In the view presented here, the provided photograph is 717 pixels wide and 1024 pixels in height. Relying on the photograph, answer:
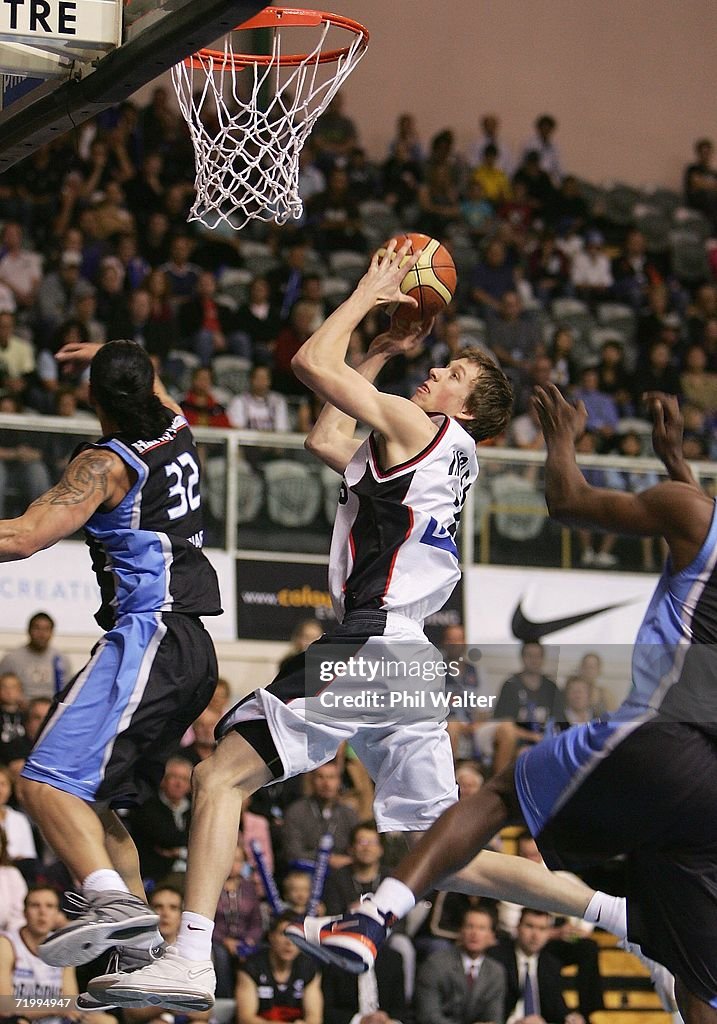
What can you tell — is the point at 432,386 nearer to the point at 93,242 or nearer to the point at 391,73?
the point at 93,242

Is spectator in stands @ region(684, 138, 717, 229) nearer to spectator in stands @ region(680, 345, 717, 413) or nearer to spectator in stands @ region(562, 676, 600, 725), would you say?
spectator in stands @ region(680, 345, 717, 413)

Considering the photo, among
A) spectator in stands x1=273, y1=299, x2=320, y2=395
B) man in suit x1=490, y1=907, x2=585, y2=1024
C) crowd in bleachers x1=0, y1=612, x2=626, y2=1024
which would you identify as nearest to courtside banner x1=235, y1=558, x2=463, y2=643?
crowd in bleachers x1=0, y1=612, x2=626, y2=1024

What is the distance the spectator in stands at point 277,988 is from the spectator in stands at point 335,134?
1026cm

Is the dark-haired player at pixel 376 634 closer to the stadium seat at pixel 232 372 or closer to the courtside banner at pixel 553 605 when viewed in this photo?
the courtside banner at pixel 553 605

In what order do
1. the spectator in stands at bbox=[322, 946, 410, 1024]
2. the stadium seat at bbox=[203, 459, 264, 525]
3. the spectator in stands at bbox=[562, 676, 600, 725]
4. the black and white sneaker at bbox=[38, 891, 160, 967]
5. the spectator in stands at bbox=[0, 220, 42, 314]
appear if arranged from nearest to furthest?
the black and white sneaker at bbox=[38, 891, 160, 967]
the spectator in stands at bbox=[322, 946, 410, 1024]
the spectator in stands at bbox=[562, 676, 600, 725]
the stadium seat at bbox=[203, 459, 264, 525]
the spectator in stands at bbox=[0, 220, 42, 314]

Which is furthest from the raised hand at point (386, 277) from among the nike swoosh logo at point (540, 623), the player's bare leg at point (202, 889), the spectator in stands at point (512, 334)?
the spectator in stands at point (512, 334)

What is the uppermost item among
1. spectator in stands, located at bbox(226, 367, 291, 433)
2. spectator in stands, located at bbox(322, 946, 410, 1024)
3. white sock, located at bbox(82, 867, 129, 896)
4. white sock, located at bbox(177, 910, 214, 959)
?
spectator in stands, located at bbox(226, 367, 291, 433)

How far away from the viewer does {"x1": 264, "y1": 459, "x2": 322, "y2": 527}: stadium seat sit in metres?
A: 12.3

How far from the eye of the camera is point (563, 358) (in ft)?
53.0

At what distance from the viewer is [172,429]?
6.20 metres

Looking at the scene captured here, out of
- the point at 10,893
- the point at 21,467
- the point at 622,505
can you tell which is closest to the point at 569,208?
the point at 21,467

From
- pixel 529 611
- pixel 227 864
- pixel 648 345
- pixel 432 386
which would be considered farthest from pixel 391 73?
pixel 227 864

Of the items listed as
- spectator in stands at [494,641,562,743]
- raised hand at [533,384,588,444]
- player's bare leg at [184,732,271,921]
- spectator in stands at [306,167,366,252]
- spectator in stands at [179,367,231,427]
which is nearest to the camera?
raised hand at [533,384,588,444]

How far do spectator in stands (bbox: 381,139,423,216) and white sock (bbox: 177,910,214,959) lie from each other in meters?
13.0
